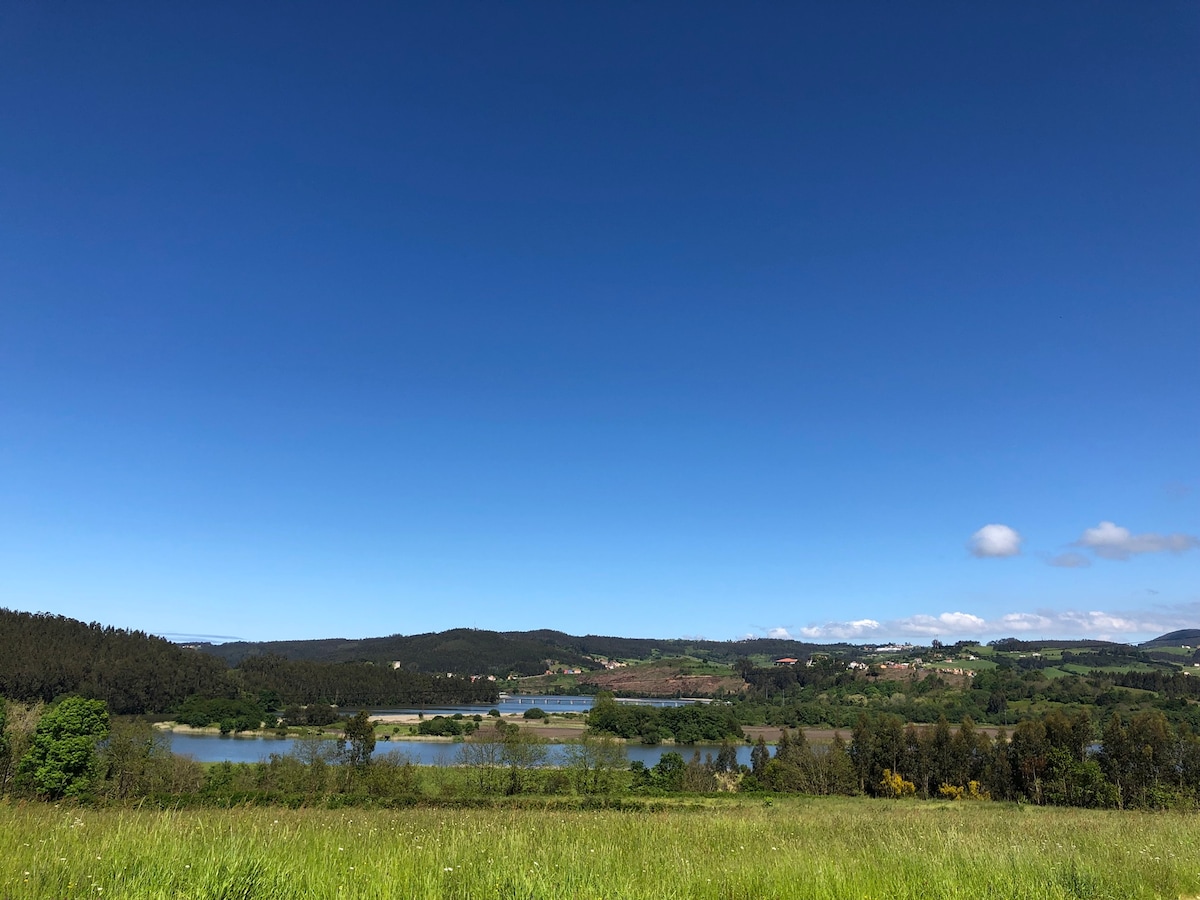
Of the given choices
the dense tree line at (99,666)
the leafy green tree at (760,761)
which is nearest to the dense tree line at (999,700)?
the leafy green tree at (760,761)

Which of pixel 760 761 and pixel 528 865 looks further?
pixel 760 761

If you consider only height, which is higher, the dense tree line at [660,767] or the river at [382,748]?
the dense tree line at [660,767]

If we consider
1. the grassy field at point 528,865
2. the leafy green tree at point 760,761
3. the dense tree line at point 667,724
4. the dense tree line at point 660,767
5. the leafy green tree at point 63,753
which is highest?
the grassy field at point 528,865

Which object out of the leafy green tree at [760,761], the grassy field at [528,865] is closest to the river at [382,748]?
the leafy green tree at [760,761]

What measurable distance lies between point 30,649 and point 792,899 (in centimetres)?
20806

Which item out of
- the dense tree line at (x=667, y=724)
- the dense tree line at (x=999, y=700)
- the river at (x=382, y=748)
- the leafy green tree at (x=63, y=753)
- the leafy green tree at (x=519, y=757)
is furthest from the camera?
the dense tree line at (x=999, y=700)

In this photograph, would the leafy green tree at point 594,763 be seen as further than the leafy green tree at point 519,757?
Yes

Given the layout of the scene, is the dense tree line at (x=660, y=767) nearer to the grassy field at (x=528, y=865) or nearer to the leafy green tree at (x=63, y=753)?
the leafy green tree at (x=63, y=753)

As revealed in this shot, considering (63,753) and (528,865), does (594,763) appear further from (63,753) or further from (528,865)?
(528,865)

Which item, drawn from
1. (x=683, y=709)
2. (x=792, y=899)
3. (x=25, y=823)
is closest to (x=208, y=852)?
(x=25, y=823)

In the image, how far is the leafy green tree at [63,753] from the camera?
38750mm

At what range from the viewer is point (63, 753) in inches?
1578

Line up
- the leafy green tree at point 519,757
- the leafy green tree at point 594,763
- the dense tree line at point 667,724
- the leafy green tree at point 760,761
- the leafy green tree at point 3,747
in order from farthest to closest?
1. the dense tree line at point 667,724
2. the leafy green tree at point 760,761
3. the leafy green tree at point 594,763
4. the leafy green tree at point 519,757
5. the leafy green tree at point 3,747

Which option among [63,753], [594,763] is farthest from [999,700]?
[63,753]
